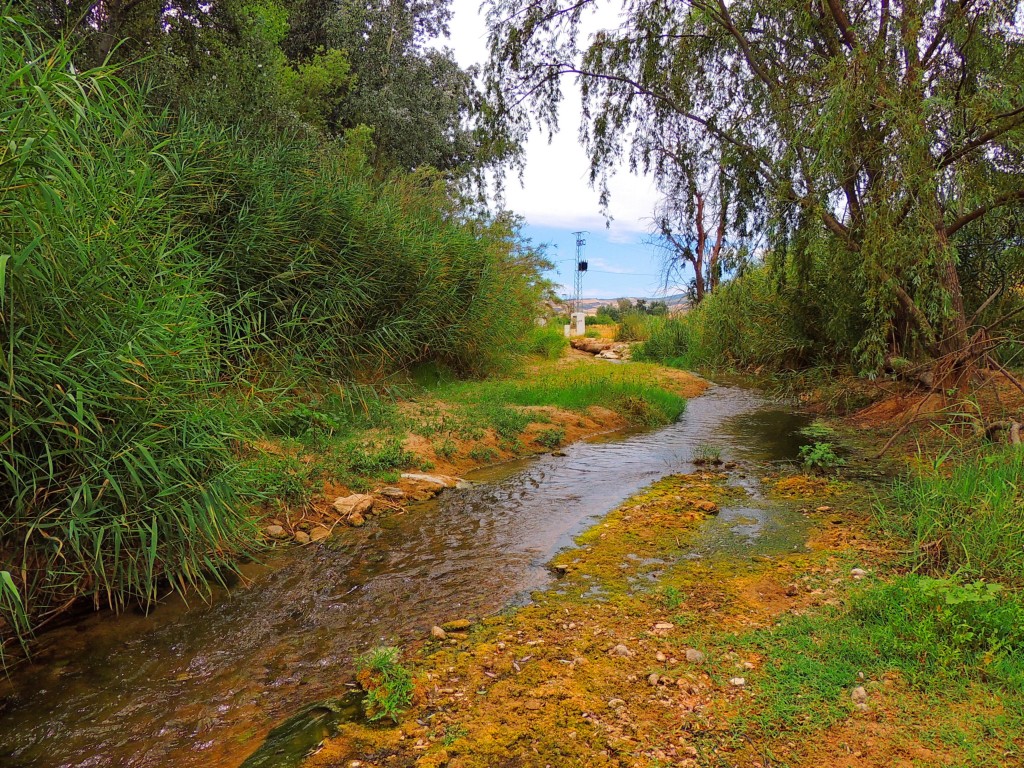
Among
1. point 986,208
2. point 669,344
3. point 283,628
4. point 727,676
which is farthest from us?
point 669,344

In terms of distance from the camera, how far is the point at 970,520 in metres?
3.57

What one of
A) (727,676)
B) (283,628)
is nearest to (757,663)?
(727,676)

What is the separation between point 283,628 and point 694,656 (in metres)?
2.15

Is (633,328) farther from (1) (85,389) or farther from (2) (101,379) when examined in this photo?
(1) (85,389)

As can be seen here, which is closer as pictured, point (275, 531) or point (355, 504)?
point (275, 531)

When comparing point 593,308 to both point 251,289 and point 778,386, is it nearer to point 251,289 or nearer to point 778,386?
point 778,386

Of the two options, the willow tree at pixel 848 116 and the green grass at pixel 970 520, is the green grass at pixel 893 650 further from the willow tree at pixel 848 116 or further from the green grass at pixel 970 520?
the willow tree at pixel 848 116

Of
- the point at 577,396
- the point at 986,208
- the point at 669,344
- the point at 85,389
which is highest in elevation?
the point at 986,208

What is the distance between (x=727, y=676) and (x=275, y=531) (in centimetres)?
331

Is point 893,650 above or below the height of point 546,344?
below

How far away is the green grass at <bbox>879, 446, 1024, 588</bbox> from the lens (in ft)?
10.5

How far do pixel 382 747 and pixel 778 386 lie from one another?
1115 centimetres

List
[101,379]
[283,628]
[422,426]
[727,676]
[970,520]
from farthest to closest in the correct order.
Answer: [422,426]
[970,520]
[283,628]
[101,379]
[727,676]

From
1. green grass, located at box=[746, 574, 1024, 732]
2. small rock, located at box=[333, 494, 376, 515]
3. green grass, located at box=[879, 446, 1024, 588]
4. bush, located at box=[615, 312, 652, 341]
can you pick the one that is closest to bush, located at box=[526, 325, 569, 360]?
bush, located at box=[615, 312, 652, 341]
